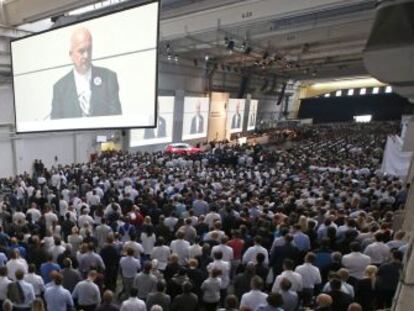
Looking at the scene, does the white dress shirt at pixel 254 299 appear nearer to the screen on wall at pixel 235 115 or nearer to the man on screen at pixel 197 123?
A: the man on screen at pixel 197 123

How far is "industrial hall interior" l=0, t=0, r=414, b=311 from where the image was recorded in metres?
5.08

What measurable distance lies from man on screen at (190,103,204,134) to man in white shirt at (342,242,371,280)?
24.1 metres

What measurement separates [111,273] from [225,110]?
2799 centimetres

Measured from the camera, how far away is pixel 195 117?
1160 inches

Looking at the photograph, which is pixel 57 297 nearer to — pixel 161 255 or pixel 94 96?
pixel 161 255

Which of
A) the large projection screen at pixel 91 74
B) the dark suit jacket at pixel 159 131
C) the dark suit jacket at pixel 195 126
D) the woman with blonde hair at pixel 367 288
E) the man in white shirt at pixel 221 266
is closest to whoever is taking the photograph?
the woman with blonde hair at pixel 367 288

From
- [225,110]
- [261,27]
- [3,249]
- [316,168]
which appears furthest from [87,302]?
[225,110]

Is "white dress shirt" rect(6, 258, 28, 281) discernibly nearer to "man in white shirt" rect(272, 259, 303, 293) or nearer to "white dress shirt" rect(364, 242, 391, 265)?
"man in white shirt" rect(272, 259, 303, 293)

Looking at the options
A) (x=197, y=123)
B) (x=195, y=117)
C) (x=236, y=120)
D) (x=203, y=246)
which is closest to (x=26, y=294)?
(x=203, y=246)

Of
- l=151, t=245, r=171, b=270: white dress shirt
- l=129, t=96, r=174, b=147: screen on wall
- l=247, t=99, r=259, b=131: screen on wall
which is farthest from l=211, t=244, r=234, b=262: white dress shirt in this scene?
l=247, t=99, r=259, b=131: screen on wall

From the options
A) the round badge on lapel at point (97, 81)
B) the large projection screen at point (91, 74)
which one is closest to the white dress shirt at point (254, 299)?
the large projection screen at point (91, 74)

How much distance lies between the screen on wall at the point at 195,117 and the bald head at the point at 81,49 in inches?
630

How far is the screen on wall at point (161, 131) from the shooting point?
2427cm

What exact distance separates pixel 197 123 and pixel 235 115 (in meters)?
6.91
